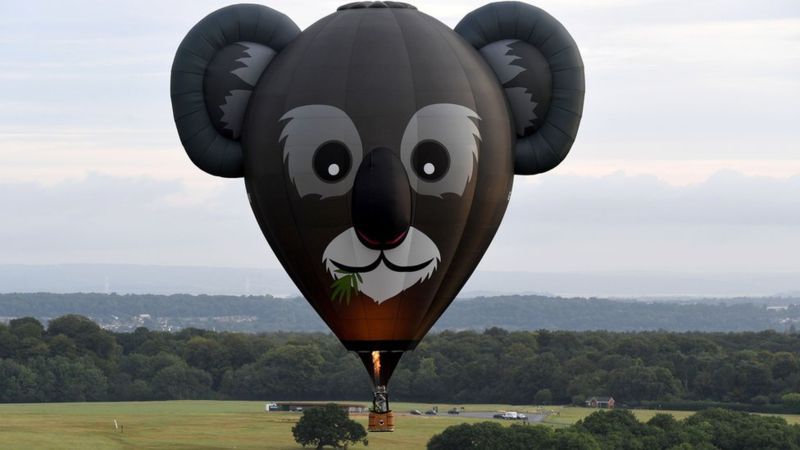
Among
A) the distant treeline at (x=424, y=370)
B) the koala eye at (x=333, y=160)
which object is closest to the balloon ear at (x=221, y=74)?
the koala eye at (x=333, y=160)

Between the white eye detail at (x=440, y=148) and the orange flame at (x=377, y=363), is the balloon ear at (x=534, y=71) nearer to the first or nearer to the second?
the white eye detail at (x=440, y=148)

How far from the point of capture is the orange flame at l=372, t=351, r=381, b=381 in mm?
28750

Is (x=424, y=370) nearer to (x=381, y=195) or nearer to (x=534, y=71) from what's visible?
(x=534, y=71)

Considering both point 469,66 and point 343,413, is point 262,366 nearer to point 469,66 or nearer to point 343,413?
point 343,413

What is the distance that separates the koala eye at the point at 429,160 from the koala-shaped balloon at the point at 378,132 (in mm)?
22

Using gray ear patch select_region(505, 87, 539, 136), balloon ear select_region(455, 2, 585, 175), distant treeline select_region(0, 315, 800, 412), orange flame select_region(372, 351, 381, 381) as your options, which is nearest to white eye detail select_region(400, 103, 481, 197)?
gray ear patch select_region(505, 87, 539, 136)

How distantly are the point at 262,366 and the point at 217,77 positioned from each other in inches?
3276

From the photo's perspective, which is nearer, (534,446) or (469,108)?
(469,108)

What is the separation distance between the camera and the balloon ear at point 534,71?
93.7 feet

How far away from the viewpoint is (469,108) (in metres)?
27.5

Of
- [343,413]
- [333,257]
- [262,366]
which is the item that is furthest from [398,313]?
[262,366]

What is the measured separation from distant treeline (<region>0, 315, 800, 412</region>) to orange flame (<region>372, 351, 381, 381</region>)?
68778mm

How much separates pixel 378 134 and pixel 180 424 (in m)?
64.1

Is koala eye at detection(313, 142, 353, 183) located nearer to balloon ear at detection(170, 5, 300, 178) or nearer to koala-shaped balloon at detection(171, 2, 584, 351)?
koala-shaped balloon at detection(171, 2, 584, 351)
